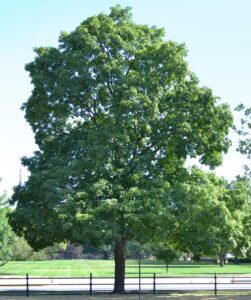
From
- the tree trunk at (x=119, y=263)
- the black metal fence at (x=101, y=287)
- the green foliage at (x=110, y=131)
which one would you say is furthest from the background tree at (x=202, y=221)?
the tree trunk at (x=119, y=263)

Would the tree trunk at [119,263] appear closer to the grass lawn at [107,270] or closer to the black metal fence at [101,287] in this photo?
the black metal fence at [101,287]

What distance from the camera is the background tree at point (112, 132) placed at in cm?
2514

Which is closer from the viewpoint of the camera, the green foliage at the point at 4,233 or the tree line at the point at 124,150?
the tree line at the point at 124,150

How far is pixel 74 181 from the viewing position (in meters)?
26.7

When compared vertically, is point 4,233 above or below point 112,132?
below

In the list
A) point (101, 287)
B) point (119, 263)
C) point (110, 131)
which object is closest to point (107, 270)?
point (101, 287)

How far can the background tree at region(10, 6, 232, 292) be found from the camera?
25.1 meters

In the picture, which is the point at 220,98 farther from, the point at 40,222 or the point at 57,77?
the point at 40,222

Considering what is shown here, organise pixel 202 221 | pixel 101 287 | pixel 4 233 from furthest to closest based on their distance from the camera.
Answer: pixel 4 233, pixel 101 287, pixel 202 221

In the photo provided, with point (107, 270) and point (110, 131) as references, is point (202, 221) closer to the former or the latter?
point (110, 131)

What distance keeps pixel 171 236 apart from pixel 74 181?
19.0 feet

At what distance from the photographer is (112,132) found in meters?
26.0

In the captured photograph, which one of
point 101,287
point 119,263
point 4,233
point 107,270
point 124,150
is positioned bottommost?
point 107,270

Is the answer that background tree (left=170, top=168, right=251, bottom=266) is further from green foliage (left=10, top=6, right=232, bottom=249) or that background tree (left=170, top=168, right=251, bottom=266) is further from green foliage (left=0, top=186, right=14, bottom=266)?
green foliage (left=0, top=186, right=14, bottom=266)
